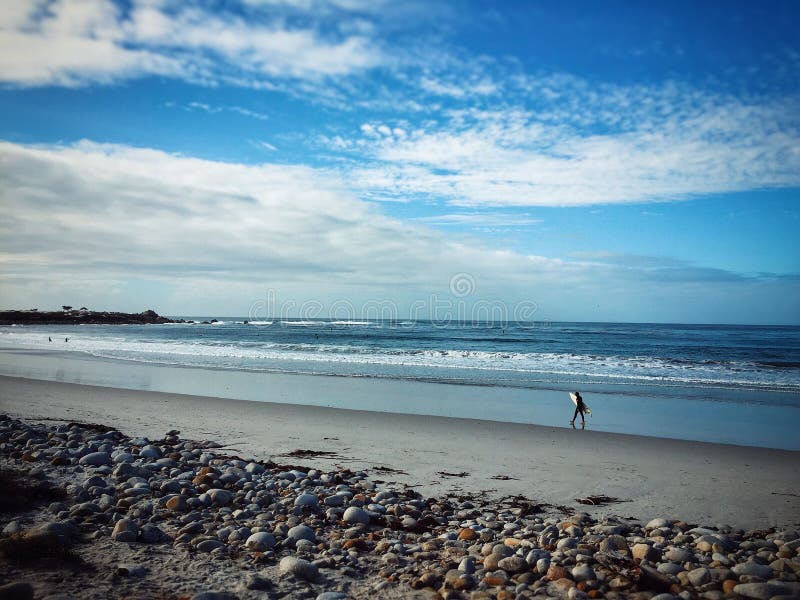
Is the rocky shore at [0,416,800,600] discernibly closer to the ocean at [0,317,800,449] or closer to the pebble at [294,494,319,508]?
the pebble at [294,494,319,508]

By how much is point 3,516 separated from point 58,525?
105 centimetres

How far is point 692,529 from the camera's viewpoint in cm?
504

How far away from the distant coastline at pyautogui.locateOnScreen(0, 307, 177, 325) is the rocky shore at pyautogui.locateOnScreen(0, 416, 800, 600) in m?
92.8

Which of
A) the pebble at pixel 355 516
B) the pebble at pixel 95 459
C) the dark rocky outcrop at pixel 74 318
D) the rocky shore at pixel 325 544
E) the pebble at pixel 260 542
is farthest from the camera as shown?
the dark rocky outcrop at pixel 74 318

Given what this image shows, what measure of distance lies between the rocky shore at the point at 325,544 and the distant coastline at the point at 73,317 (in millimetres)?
92820

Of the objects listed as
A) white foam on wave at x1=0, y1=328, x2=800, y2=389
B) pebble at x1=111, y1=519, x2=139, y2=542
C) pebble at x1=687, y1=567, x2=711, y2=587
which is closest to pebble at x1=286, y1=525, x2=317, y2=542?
pebble at x1=111, y1=519, x2=139, y2=542

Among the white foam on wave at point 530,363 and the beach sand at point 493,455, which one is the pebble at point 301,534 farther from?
the white foam on wave at point 530,363

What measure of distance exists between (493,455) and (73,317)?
3961 inches

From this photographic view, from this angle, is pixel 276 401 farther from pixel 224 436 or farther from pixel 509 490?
pixel 509 490

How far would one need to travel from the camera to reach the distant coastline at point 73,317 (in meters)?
82.5

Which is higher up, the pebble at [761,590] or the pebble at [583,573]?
the pebble at [761,590]

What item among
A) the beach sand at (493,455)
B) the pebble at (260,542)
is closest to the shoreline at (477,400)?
the beach sand at (493,455)

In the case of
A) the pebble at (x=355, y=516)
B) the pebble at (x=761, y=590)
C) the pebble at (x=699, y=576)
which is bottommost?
the pebble at (x=355, y=516)

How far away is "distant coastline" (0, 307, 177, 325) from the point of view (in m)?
82.5
